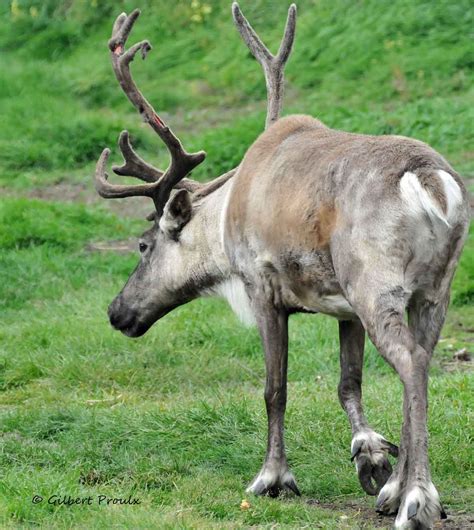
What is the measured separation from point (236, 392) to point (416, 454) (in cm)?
283

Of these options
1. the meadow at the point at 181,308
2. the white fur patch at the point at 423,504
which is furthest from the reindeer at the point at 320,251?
the meadow at the point at 181,308

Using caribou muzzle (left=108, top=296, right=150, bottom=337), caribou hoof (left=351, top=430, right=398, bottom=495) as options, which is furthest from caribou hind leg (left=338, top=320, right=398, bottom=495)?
Answer: caribou muzzle (left=108, top=296, right=150, bottom=337)

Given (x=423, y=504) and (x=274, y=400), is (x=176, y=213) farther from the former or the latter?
(x=423, y=504)

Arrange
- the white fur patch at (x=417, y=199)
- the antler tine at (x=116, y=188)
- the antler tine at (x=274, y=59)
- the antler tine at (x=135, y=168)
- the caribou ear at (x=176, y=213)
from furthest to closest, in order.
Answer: the antler tine at (x=274, y=59), the antler tine at (x=135, y=168), the antler tine at (x=116, y=188), the caribou ear at (x=176, y=213), the white fur patch at (x=417, y=199)

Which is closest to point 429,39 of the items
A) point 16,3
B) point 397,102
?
point 397,102

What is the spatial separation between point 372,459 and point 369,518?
37 cm

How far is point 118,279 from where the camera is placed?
380 inches

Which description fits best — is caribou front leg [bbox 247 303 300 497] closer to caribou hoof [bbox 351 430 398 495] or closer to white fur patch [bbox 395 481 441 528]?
caribou hoof [bbox 351 430 398 495]

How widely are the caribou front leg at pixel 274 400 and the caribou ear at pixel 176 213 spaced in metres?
0.90

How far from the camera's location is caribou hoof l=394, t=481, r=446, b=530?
4582mm

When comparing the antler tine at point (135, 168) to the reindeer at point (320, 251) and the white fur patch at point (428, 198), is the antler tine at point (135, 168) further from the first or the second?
the white fur patch at point (428, 198)

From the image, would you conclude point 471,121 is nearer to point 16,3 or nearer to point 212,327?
point 212,327

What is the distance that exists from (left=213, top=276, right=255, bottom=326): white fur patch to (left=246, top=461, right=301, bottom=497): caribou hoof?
777mm

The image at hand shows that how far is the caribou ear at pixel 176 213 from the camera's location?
6.46 metres
